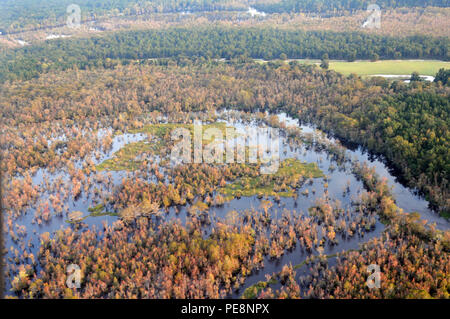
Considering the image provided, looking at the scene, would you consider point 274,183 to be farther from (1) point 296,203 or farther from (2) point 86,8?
(2) point 86,8

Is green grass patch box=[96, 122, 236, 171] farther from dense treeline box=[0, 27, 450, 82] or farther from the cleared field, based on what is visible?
dense treeline box=[0, 27, 450, 82]

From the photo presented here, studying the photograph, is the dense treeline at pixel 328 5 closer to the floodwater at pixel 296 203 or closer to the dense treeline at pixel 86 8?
the dense treeline at pixel 86 8

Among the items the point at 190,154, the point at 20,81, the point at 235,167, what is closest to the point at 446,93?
the point at 235,167

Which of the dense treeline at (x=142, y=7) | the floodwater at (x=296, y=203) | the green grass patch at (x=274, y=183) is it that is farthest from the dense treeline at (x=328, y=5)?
the green grass patch at (x=274, y=183)

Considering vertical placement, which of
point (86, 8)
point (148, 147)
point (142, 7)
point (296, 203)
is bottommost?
point (296, 203)

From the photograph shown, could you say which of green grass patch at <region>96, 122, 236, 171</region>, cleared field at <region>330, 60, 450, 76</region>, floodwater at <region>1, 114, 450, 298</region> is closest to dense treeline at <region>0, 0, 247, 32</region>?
cleared field at <region>330, 60, 450, 76</region>

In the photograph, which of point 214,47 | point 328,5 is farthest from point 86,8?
point 328,5
